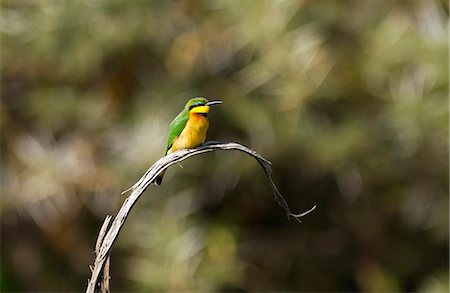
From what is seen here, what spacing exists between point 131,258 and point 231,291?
13.8 inches

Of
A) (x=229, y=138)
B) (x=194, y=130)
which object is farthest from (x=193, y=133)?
(x=229, y=138)

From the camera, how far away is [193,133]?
110 cm

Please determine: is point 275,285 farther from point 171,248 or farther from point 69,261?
point 69,261

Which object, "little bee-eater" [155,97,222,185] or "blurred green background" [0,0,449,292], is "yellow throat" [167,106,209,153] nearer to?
"little bee-eater" [155,97,222,185]

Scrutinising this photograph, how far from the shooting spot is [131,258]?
2580mm

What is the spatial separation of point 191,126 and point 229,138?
138 centimetres

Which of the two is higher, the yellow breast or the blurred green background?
the yellow breast

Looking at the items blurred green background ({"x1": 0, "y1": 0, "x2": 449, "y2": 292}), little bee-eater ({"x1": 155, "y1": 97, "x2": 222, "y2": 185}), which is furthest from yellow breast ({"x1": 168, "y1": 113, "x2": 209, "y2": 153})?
blurred green background ({"x1": 0, "y1": 0, "x2": 449, "y2": 292})

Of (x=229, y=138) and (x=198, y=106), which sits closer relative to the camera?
Answer: (x=198, y=106)

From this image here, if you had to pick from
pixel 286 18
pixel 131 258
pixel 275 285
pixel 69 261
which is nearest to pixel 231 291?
pixel 275 285

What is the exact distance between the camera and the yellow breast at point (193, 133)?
1.10 meters

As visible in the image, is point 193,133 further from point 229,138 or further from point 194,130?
point 229,138

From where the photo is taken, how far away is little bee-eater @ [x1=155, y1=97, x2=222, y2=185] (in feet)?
3.60

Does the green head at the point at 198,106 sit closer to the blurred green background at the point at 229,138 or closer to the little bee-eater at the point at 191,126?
the little bee-eater at the point at 191,126
